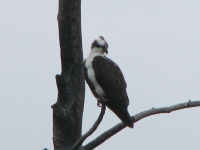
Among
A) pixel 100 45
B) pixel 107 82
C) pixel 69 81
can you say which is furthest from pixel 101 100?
pixel 100 45

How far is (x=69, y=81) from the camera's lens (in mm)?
4191

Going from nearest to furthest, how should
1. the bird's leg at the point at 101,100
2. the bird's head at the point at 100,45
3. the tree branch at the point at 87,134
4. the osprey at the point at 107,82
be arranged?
the tree branch at the point at 87,134, the bird's leg at the point at 101,100, the osprey at the point at 107,82, the bird's head at the point at 100,45

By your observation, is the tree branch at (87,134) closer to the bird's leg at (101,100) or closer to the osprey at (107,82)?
the bird's leg at (101,100)

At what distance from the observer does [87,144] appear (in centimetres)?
432

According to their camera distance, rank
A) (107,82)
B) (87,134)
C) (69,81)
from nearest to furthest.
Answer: (87,134) < (69,81) < (107,82)

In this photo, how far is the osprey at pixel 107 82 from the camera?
5664 mm

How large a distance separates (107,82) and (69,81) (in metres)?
1.76

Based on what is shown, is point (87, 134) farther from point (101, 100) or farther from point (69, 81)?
point (101, 100)

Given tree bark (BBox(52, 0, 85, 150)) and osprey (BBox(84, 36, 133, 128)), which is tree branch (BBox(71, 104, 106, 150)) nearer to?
tree bark (BBox(52, 0, 85, 150))

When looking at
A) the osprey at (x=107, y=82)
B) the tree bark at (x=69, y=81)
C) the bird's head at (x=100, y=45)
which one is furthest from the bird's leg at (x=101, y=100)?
the bird's head at (x=100, y=45)

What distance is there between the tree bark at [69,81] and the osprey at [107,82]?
4.28ft

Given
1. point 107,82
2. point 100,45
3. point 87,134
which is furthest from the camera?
point 100,45

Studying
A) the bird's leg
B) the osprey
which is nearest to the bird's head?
the osprey

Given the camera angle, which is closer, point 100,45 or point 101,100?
point 101,100
